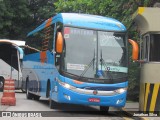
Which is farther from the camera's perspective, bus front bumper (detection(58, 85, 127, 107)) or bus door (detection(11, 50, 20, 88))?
bus door (detection(11, 50, 20, 88))

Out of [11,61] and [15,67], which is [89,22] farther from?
[11,61]

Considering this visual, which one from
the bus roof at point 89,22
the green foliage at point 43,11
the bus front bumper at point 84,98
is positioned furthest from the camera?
the green foliage at point 43,11

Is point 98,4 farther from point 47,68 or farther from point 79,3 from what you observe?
point 47,68

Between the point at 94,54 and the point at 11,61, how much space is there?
50.1 ft

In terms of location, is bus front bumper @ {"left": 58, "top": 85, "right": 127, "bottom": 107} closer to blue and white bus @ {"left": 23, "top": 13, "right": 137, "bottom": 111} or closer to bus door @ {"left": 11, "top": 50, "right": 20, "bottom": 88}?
blue and white bus @ {"left": 23, "top": 13, "right": 137, "bottom": 111}

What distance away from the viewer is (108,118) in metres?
14.1

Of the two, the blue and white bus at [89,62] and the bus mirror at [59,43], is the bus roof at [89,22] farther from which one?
the bus mirror at [59,43]

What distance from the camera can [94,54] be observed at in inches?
577

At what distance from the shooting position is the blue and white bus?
14.3 m

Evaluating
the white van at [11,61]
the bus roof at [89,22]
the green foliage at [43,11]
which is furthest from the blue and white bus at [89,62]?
the white van at [11,61]

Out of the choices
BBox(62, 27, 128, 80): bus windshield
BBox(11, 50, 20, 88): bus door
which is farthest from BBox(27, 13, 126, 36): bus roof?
BBox(11, 50, 20, 88): bus door

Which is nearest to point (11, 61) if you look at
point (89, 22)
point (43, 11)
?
point (89, 22)

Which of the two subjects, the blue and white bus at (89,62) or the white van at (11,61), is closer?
the blue and white bus at (89,62)

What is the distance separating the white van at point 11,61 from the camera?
28.6m
